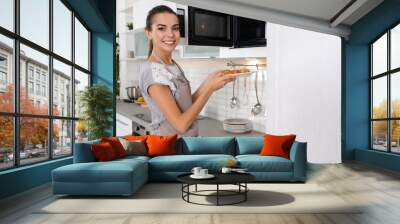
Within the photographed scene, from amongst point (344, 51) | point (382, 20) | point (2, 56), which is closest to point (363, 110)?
point (344, 51)

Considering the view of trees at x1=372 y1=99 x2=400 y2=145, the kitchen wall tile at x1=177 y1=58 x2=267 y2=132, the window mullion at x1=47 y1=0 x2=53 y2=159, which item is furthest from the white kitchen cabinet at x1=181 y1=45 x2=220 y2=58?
the view of trees at x1=372 y1=99 x2=400 y2=145

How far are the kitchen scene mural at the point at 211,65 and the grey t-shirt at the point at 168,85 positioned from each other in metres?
0.20

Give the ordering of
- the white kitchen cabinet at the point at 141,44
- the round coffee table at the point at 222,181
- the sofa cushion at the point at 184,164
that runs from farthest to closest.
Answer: the white kitchen cabinet at the point at 141,44 → the sofa cushion at the point at 184,164 → the round coffee table at the point at 222,181

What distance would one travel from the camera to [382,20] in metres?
8.58

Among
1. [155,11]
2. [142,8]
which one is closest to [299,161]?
[155,11]

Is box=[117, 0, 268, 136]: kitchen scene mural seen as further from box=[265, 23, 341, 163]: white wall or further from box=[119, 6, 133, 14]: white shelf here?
box=[265, 23, 341, 163]: white wall

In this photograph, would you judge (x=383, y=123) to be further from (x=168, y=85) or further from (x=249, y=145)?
(x=168, y=85)

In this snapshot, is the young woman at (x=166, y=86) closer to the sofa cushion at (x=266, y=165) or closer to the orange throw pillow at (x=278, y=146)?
the orange throw pillow at (x=278, y=146)

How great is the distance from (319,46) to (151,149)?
4762 mm

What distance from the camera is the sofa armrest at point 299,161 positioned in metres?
6.21

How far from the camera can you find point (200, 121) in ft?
28.6

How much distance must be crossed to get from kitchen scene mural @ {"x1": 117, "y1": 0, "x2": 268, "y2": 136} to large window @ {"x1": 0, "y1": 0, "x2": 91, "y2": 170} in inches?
41.6

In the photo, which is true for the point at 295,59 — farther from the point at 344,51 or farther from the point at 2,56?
the point at 2,56

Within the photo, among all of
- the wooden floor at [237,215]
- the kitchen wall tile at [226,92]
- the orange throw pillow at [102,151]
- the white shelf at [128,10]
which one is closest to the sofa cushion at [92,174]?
the wooden floor at [237,215]
